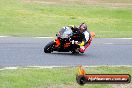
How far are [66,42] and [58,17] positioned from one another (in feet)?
51.7

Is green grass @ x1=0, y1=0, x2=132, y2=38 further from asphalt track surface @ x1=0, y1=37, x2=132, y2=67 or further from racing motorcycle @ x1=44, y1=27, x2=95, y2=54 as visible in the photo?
racing motorcycle @ x1=44, y1=27, x2=95, y2=54

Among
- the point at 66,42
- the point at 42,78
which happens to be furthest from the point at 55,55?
the point at 42,78

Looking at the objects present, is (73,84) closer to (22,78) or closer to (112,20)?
(22,78)

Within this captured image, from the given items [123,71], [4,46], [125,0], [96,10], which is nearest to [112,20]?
A: [96,10]

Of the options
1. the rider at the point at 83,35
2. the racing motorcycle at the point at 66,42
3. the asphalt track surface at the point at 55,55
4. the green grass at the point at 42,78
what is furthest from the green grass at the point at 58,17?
the green grass at the point at 42,78

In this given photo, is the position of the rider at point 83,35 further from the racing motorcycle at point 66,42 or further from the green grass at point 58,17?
the green grass at point 58,17

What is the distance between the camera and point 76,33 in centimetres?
1486

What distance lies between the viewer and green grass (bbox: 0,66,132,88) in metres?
8.77

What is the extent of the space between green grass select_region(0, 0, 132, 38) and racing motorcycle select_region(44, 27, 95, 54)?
832cm

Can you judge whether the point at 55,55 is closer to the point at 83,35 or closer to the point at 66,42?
the point at 66,42

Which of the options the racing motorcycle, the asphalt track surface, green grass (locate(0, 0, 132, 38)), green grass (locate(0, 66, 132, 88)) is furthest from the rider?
green grass (locate(0, 0, 132, 38))

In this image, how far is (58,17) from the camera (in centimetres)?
3050

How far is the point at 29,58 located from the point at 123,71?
3.54 meters

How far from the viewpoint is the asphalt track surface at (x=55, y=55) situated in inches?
519
